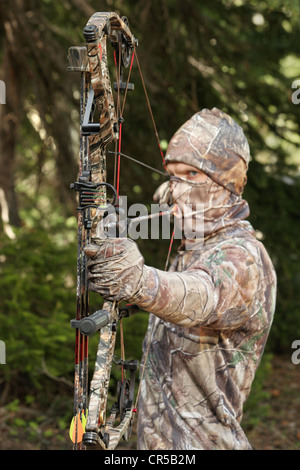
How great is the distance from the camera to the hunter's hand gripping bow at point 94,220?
1.78m

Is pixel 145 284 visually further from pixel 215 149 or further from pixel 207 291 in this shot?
pixel 215 149

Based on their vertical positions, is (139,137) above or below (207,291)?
above

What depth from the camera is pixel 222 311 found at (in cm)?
196

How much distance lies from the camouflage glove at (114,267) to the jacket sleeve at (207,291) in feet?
0.18

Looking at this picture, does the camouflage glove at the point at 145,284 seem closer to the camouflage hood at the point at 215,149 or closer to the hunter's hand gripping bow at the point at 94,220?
the hunter's hand gripping bow at the point at 94,220

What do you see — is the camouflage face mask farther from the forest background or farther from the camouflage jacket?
the forest background

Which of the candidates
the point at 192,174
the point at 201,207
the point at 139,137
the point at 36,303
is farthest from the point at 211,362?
the point at 36,303

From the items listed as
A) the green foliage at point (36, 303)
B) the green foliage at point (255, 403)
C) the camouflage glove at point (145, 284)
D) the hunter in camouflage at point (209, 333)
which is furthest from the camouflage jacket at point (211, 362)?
the green foliage at point (255, 403)

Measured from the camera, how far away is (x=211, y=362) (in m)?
2.25

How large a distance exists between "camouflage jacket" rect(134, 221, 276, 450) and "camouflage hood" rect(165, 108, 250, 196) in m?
0.20

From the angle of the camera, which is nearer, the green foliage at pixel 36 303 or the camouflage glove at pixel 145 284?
the camouflage glove at pixel 145 284

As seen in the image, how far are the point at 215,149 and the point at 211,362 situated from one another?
81 cm

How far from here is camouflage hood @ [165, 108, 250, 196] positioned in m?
2.30

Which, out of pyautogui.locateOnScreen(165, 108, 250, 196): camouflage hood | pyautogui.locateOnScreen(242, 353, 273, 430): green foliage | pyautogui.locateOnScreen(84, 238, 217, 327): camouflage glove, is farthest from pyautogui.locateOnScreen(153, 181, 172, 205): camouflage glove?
pyautogui.locateOnScreen(242, 353, 273, 430): green foliage
